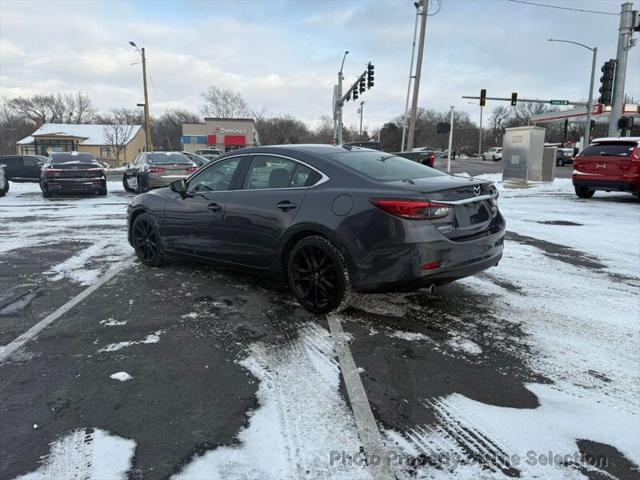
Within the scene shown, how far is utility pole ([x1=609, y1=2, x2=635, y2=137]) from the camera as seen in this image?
64.6ft


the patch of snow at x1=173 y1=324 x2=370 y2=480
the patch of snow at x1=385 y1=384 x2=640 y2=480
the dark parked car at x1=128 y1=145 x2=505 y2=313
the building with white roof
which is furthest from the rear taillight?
the building with white roof

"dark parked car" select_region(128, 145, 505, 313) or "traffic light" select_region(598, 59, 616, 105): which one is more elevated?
"traffic light" select_region(598, 59, 616, 105)

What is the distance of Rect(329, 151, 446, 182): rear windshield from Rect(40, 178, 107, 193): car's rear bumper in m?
14.0

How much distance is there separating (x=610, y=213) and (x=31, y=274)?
11670 mm

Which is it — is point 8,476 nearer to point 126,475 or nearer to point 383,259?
point 126,475

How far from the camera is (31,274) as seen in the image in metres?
6.19

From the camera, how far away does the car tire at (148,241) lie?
20.8 ft

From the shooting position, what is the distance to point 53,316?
4652mm

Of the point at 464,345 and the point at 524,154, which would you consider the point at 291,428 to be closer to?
the point at 464,345

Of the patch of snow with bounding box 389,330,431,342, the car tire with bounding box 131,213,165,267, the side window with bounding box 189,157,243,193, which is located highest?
the side window with bounding box 189,157,243,193

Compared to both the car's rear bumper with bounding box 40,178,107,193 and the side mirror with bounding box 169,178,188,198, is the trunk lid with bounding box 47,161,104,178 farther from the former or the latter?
the side mirror with bounding box 169,178,188,198

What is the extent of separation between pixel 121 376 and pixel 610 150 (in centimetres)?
1423

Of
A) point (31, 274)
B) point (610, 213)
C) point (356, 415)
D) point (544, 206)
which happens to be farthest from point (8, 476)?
point (544, 206)

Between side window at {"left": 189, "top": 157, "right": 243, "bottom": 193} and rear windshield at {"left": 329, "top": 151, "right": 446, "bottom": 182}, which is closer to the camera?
rear windshield at {"left": 329, "top": 151, "right": 446, "bottom": 182}
